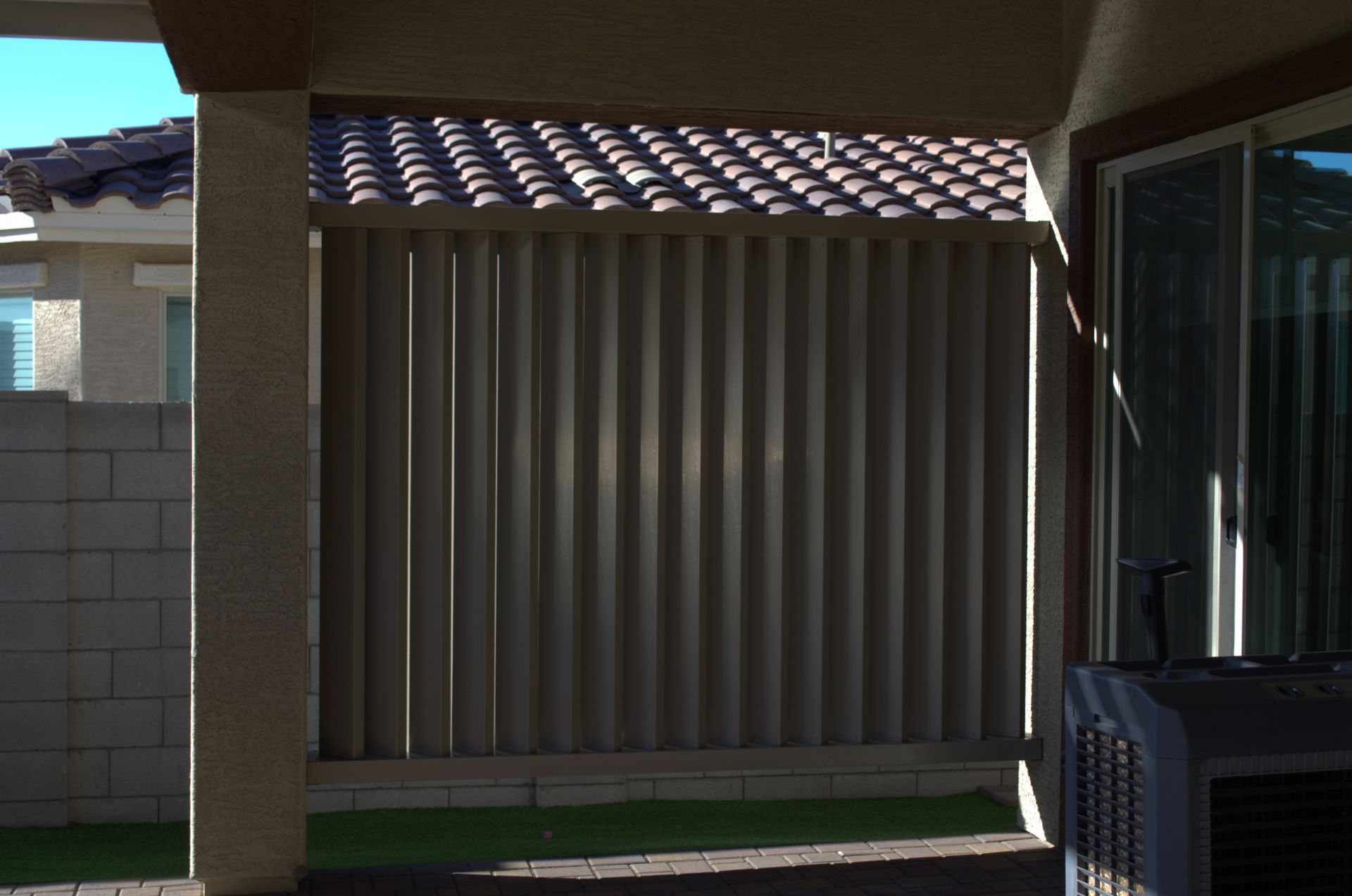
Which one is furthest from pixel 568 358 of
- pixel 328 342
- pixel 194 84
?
pixel 194 84

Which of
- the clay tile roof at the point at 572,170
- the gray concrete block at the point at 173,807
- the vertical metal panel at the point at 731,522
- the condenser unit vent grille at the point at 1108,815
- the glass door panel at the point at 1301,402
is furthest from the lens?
the clay tile roof at the point at 572,170

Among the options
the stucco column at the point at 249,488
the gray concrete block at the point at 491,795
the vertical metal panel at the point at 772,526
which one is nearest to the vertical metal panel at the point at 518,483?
the stucco column at the point at 249,488

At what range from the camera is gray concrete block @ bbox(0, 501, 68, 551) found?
19.7ft

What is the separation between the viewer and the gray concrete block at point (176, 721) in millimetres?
6199

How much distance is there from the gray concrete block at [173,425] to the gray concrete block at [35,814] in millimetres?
1595

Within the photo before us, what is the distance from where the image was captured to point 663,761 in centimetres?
548

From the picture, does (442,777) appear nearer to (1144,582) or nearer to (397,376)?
(397,376)

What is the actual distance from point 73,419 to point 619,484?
8.01ft

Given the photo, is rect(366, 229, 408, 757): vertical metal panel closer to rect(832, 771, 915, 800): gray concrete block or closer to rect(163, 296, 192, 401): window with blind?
rect(832, 771, 915, 800): gray concrete block

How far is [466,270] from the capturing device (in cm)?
538

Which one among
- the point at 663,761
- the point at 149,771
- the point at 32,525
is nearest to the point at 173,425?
the point at 32,525

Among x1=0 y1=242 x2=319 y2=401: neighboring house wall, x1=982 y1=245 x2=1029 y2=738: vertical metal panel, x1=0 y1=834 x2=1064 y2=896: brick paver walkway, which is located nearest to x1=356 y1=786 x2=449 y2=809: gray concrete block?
x1=0 y1=834 x2=1064 y2=896: brick paver walkway

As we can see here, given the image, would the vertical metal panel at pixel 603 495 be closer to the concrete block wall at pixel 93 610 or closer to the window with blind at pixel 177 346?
the concrete block wall at pixel 93 610

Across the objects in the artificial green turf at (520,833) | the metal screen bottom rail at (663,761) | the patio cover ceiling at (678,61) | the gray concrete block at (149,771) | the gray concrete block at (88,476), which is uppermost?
the patio cover ceiling at (678,61)
